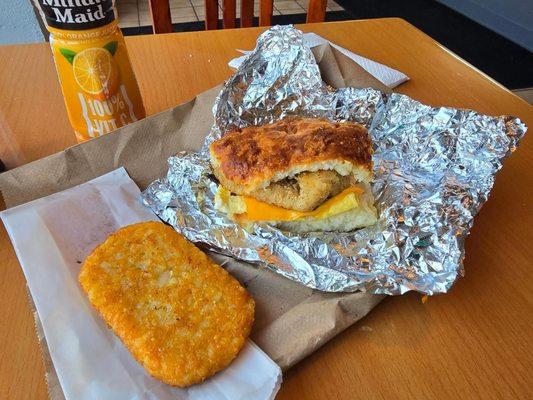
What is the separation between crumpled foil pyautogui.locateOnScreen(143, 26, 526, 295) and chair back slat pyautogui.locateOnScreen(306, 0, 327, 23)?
722 mm

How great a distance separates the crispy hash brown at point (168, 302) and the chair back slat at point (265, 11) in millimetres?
1264

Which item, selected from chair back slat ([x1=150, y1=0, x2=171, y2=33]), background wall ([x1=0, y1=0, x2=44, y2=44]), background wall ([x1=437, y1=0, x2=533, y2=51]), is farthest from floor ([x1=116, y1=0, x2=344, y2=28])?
chair back slat ([x1=150, y1=0, x2=171, y2=33])

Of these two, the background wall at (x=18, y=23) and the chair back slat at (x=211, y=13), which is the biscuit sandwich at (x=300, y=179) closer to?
the chair back slat at (x=211, y=13)

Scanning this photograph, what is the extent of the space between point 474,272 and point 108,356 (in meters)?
0.63

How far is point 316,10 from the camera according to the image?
1.82 meters

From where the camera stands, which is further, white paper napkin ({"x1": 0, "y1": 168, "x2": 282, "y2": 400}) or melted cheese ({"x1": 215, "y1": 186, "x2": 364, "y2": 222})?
melted cheese ({"x1": 215, "y1": 186, "x2": 364, "y2": 222})

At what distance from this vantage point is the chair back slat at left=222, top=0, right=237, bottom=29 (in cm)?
174

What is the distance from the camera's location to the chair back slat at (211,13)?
5.62 feet

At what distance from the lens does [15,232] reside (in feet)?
2.56

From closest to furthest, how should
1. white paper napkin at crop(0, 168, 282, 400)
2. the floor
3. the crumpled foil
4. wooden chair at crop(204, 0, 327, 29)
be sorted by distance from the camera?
white paper napkin at crop(0, 168, 282, 400), the crumpled foil, wooden chair at crop(204, 0, 327, 29), the floor

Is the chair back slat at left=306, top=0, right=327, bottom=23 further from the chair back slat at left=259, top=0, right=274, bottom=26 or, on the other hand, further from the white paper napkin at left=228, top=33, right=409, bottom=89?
the white paper napkin at left=228, top=33, right=409, bottom=89

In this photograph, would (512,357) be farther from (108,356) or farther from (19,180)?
(19,180)

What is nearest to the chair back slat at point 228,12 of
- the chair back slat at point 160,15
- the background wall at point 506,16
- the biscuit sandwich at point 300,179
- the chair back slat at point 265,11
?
the chair back slat at point 265,11

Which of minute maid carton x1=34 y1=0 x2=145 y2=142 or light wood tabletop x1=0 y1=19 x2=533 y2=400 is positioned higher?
minute maid carton x1=34 y1=0 x2=145 y2=142
